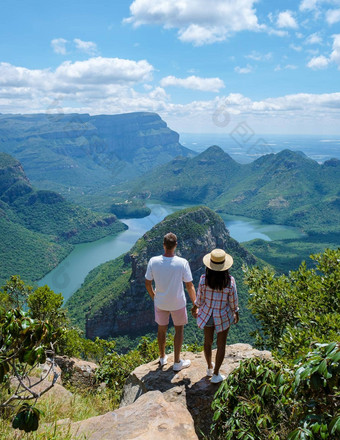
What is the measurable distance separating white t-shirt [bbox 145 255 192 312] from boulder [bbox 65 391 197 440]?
4.61ft

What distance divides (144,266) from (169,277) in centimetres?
5233

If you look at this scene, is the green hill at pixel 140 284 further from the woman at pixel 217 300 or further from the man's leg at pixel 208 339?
the woman at pixel 217 300

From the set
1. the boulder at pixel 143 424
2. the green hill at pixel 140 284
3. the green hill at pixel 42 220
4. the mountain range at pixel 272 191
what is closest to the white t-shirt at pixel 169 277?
the boulder at pixel 143 424

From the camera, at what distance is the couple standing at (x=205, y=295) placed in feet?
15.7

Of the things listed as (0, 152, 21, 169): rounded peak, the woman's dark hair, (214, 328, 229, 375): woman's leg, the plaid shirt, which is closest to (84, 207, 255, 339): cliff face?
(214, 328, 229, 375): woman's leg

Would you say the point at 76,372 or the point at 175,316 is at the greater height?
the point at 175,316

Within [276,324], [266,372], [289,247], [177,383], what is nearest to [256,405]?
[266,372]

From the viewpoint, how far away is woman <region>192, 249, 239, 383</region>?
477 centimetres

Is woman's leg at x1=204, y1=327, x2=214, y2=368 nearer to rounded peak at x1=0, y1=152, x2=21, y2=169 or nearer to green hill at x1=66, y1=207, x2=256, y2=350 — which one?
green hill at x1=66, y1=207, x2=256, y2=350

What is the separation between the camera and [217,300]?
4824mm

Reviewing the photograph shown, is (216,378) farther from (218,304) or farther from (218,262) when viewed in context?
(218,262)

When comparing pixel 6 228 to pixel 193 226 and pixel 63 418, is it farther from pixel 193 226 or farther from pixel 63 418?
pixel 63 418

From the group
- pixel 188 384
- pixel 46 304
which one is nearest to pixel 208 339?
pixel 188 384

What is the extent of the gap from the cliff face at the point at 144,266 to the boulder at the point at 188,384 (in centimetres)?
5027
